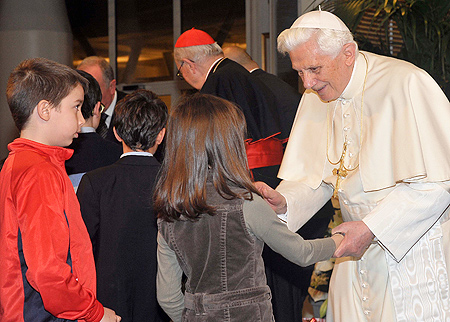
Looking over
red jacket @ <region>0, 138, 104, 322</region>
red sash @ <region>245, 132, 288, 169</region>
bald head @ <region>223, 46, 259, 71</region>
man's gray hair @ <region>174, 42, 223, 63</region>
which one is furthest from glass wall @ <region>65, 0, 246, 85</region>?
red jacket @ <region>0, 138, 104, 322</region>

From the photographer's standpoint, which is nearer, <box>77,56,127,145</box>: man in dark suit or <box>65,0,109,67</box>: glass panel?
<box>77,56,127,145</box>: man in dark suit

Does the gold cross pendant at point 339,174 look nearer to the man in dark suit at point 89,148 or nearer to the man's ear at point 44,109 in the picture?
the man's ear at point 44,109

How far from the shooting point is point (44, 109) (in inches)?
83.0

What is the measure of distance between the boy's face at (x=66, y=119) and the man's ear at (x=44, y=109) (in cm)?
2

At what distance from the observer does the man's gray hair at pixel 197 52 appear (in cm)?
394

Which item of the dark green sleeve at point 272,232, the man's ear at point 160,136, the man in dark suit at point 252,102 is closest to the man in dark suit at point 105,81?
the man in dark suit at point 252,102

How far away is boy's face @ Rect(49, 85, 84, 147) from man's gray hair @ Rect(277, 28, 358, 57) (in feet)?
2.95

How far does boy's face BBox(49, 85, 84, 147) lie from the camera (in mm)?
2129

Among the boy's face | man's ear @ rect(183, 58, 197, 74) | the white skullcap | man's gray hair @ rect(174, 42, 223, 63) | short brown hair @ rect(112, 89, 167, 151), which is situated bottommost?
short brown hair @ rect(112, 89, 167, 151)

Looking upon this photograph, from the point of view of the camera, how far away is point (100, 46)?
27.7ft

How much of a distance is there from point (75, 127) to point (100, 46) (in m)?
6.59

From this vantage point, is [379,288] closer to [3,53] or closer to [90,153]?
[90,153]

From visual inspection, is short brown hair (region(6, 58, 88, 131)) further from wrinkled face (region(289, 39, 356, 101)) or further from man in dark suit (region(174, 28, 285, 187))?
man in dark suit (region(174, 28, 285, 187))

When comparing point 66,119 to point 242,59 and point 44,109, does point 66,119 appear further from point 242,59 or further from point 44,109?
point 242,59
